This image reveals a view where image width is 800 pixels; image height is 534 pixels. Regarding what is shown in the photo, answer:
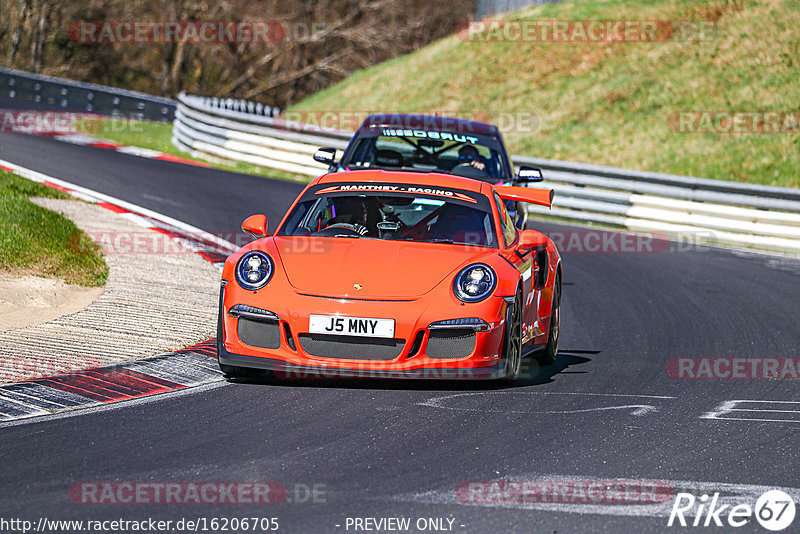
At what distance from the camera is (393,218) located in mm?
8289

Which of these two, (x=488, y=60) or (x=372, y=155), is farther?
(x=488, y=60)

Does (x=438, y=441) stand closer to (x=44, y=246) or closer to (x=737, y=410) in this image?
(x=737, y=410)

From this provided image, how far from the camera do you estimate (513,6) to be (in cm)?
3712

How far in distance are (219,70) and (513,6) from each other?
2047 cm

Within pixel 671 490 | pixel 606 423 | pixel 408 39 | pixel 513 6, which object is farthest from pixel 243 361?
pixel 408 39

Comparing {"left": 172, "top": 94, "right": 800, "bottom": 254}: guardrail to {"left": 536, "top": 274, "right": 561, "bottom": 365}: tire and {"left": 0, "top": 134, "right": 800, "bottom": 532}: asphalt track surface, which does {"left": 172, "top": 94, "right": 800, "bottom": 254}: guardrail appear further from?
{"left": 536, "top": 274, "right": 561, "bottom": 365}: tire

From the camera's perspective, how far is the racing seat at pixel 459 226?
8.09 meters

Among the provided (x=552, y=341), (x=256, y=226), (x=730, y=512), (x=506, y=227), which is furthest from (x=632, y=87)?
(x=730, y=512)

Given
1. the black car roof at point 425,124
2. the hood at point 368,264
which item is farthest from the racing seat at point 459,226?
the black car roof at point 425,124

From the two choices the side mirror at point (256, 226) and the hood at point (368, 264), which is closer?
the hood at point (368, 264)

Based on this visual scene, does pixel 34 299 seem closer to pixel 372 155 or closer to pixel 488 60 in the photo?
pixel 372 155

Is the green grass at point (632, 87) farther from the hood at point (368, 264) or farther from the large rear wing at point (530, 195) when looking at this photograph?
the hood at point (368, 264)

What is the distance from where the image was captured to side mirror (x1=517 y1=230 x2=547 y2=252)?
8.30 m

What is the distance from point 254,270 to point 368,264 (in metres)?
0.70
